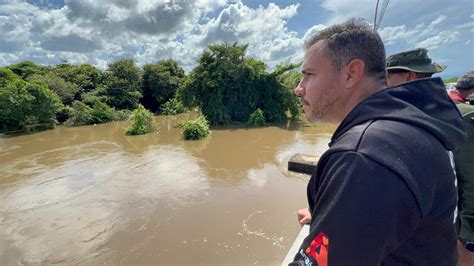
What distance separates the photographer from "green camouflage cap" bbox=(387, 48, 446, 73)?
2.29 metres

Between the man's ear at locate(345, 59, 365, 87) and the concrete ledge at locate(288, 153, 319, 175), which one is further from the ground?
the man's ear at locate(345, 59, 365, 87)

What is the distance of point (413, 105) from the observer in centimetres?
87

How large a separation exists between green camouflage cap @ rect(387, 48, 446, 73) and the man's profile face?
5.19 ft

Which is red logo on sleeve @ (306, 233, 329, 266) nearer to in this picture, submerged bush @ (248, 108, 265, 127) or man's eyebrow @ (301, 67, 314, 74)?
man's eyebrow @ (301, 67, 314, 74)

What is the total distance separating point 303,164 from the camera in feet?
23.9

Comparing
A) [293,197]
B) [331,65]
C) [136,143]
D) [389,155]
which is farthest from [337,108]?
[136,143]

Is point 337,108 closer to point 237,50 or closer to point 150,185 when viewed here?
point 150,185

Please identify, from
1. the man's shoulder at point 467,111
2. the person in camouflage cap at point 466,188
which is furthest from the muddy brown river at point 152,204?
the man's shoulder at point 467,111

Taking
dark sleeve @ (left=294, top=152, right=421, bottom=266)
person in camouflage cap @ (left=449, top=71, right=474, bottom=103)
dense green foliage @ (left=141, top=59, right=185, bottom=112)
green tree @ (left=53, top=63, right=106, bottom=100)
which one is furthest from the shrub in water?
dark sleeve @ (left=294, top=152, right=421, bottom=266)

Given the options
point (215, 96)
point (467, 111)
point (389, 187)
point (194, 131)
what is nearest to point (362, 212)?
point (389, 187)

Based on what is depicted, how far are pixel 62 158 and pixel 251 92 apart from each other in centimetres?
1009

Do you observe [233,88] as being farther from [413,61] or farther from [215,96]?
[413,61]

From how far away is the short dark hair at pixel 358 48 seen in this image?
1.00 metres

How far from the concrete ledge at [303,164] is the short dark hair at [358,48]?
6310 millimetres
